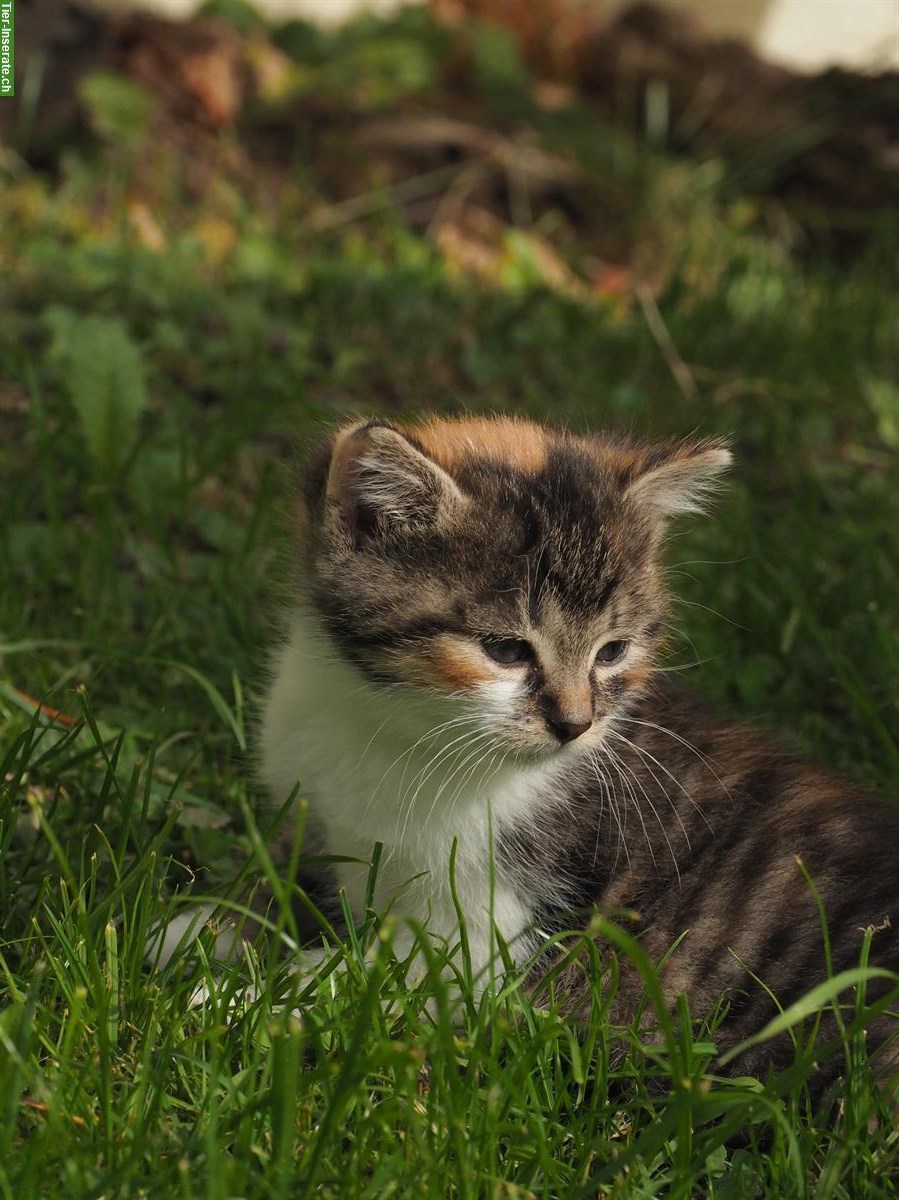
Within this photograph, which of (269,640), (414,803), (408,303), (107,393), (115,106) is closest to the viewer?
(414,803)

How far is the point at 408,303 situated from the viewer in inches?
229

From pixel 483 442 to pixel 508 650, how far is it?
54 centimetres

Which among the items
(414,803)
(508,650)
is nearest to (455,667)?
(508,650)

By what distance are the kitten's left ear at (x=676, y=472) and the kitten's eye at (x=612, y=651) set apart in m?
0.32

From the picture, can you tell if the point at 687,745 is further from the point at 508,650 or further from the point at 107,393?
the point at 107,393

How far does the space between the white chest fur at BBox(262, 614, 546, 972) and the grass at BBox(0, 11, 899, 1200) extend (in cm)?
16

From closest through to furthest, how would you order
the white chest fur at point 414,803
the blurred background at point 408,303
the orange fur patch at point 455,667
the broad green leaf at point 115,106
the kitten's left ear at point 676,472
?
the orange fur patch at point 455,667
the white chest fur at point 414,803
the kitten's left ear at point 676,472
the blurred background at point 408,303
the broad green leaf at point 115,106

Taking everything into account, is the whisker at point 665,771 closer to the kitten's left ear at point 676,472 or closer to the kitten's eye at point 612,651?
the kitten's eye at point 612,651

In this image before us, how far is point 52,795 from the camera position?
309cm

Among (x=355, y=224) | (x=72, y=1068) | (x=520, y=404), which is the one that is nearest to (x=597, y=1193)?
(x=72, y=1068)

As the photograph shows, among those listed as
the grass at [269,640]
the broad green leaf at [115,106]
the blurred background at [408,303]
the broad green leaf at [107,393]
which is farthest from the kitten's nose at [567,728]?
the broad green leaf at [115,106]

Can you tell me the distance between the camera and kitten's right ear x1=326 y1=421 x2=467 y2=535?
2.70 metres

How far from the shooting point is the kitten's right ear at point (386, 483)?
8.86 ft

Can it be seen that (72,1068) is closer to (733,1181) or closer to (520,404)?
(733,1181)
